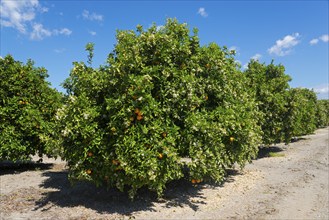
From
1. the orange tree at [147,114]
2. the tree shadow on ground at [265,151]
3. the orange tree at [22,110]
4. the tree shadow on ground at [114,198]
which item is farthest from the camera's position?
the tree shadow on ground at [265,151]

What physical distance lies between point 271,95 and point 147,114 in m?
12.8

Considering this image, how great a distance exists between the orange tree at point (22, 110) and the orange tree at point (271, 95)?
463 inches

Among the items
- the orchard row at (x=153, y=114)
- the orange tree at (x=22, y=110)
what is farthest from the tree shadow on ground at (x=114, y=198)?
the orange tree at (x=22, y=110)

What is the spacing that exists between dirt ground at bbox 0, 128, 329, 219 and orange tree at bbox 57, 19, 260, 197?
2.92 feet

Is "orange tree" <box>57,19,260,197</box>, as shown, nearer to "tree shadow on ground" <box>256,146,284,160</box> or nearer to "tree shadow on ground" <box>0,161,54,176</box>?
"tree shadow on ground" <box>0,161,54,176</box>

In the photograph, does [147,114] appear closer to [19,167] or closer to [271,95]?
[19,167]

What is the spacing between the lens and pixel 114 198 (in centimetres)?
1052

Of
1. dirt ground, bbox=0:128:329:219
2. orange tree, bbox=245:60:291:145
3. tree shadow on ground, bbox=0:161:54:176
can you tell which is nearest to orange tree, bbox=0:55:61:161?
dirt ground, bbox=0:128:329:219

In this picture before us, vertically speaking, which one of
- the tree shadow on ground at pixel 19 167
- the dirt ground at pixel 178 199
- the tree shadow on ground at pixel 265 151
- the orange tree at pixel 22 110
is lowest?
the dirt ground at pixel 178 199

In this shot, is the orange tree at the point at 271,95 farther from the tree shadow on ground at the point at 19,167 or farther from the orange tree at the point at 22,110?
the tree shadow on ground at the point at 19,167

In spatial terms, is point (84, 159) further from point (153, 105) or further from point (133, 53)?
point (133, 53)

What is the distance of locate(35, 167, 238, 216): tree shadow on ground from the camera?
971cm

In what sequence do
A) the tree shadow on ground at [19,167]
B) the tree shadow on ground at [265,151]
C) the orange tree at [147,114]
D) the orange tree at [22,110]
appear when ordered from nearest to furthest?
the orange tree at [147,114] < the orange tree at [22,110] < the tree shadow on ground at [19,167] < the tree shadow on ground at [265,151]

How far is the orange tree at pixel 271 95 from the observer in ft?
63.6
